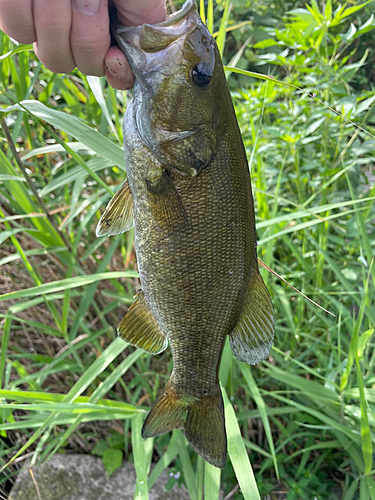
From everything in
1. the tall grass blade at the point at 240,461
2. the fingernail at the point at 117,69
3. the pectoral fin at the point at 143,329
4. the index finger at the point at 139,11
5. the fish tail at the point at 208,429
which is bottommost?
the tall grass blade at the point at 240,461

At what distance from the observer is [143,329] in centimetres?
105

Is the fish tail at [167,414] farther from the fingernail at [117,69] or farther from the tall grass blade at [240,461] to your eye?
the fingernail at [117,69]

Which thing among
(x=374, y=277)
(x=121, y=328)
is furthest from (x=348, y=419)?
(x=121, y=328)

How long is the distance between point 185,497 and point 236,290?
4.36ft

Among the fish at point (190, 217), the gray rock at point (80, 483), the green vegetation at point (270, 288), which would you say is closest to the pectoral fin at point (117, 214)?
the fish at point (190, 217)

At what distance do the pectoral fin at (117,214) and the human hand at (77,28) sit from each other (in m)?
0.27

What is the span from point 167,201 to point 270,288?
928 mm

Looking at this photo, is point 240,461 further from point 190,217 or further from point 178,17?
point 178,17

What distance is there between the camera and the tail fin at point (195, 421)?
3.23ft

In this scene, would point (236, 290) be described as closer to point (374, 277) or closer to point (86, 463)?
point (374, 277)

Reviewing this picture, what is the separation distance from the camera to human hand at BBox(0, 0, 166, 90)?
2.58 ft

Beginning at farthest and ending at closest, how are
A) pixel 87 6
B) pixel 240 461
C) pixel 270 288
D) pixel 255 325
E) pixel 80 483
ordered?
1. pixel 80 483
2. pixel 270 288
3. pixel 240 461
4. pixel 255 325
5. pixel 87 6

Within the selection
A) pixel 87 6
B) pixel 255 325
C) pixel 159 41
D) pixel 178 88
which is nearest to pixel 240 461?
pixel 255 325

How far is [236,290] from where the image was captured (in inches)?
37.1
